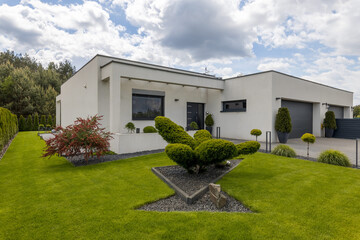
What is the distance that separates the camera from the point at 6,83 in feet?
79.1

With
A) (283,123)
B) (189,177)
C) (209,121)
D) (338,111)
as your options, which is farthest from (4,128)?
(338,111)

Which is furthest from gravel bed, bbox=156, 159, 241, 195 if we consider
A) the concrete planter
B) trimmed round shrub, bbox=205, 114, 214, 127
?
trimmed round shrub, bbox=205, 114, 214, 127

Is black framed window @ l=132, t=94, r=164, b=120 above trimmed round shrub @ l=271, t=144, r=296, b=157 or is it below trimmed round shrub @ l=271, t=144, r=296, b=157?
above

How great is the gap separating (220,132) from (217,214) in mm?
11136

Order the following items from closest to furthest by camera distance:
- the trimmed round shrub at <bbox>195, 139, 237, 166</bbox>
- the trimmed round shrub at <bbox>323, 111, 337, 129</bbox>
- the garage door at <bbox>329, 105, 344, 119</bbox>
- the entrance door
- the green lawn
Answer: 1. the green lawn
2. the trimmed round shrub at <bbox>195, 139, 237, 166</bbox>
3. the entrance door
4. the trimmed round shrub at <bbox>323, 111, 337, 129</bbox>
5. the garage door at <bbox>329, 105, 344, 119</bbox>

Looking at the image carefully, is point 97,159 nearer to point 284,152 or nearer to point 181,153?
point 181,153

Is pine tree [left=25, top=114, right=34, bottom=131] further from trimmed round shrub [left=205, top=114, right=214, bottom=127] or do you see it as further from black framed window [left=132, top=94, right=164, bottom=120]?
trimmed round shrub [left=205, top=114, right=214, bottom=127]

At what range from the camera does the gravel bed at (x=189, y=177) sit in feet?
13.9

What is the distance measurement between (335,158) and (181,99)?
8921mm

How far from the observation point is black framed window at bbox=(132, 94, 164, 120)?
1119 centimetres

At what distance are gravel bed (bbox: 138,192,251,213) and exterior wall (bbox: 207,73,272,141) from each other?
8.93 meters

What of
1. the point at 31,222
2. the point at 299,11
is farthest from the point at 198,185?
the point at 299,11

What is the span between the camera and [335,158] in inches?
252

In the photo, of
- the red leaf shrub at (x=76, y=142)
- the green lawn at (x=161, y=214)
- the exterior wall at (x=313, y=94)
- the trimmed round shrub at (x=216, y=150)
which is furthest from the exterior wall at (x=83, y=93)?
the exterior wall at (x=313, y=94)
